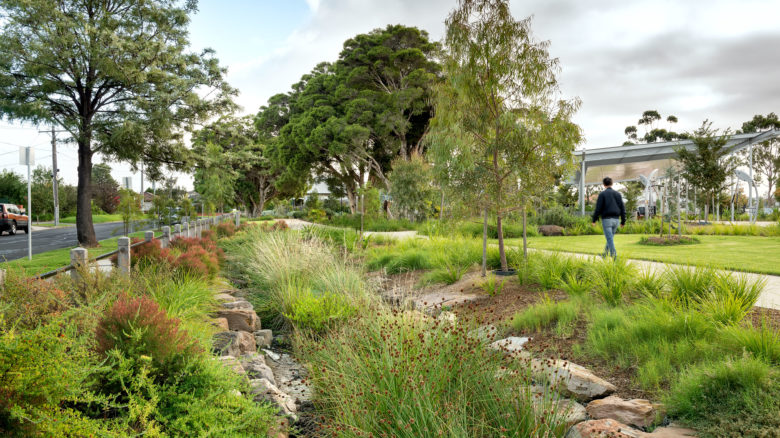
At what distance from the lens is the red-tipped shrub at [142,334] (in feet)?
8.07

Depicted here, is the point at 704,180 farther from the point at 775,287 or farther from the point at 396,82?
the point at 396,82

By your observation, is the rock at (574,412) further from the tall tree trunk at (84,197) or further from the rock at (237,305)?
the tall tree trunk at (84,197)

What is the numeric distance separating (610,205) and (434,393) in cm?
716

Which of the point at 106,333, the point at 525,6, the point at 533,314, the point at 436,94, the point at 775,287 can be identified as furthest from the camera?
the point at 436,94

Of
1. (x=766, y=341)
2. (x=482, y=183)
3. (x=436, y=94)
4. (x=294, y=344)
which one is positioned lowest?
(x=294, y=344)

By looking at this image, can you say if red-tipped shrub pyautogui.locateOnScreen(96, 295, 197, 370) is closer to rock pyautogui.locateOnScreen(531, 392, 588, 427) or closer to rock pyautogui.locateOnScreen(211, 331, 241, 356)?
rock pyautogui.locateOnScreen(211, 331, 241, 356)

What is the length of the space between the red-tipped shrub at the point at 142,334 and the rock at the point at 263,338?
2.53 m

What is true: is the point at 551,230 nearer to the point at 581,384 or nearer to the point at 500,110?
the point at 500,110

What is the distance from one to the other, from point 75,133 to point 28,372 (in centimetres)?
1351

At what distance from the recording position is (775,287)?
5480 millimetres

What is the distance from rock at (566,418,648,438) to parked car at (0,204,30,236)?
2759 cm

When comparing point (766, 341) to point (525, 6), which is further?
point (525, 6)

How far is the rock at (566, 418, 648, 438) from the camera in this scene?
245cm

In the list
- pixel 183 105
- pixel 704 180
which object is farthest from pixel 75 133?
pixel 704 180
